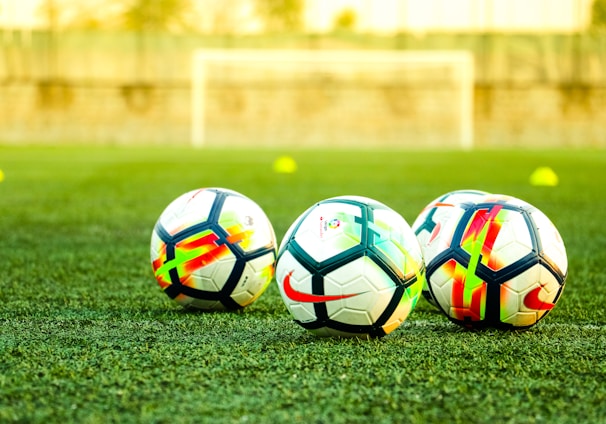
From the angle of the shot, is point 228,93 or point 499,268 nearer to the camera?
point 499,268

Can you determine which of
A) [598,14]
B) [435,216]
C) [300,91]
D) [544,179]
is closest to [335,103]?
[300,91]

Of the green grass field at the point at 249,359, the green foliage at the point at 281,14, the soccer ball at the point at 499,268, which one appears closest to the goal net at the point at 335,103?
the green foliage at the point at 281,14

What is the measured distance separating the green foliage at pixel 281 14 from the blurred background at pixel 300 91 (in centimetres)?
1285

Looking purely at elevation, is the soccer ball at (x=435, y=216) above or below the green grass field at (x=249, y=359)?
above

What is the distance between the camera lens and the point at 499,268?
352 centimetres

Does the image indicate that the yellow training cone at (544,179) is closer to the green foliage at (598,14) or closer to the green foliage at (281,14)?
the green foliage at (598,14)

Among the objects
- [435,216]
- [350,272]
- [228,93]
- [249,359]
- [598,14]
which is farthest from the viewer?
[598,14]

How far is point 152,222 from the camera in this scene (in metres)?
8.09

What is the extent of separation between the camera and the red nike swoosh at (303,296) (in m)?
3.25

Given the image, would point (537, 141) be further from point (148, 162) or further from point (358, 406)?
point (358, 406)

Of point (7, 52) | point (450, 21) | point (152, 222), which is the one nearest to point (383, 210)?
point (152, 222)

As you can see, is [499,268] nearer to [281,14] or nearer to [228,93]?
[228,93]

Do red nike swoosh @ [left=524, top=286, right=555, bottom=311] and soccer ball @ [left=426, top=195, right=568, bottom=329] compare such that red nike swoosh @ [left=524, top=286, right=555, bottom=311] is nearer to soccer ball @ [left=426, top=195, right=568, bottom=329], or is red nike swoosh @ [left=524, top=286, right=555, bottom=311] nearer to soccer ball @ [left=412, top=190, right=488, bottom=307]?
soccer ball @ [left=426, top=195, right=568, bottom=329]

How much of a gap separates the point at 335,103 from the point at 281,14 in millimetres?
15760
